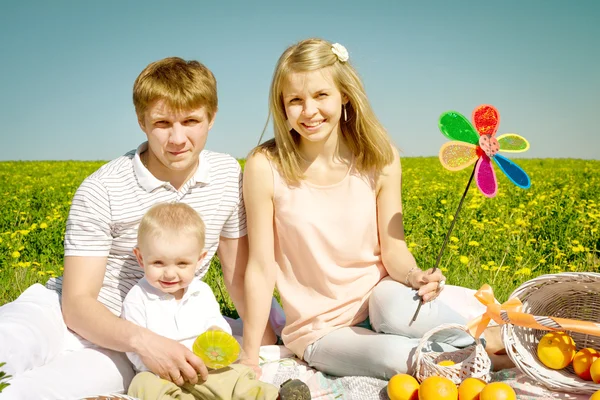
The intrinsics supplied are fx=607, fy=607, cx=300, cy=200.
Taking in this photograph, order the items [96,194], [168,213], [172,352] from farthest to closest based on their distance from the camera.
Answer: [96,194] → [168,213] → [172,352]

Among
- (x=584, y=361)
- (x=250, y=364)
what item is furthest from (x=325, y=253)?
(x=584, y=361)

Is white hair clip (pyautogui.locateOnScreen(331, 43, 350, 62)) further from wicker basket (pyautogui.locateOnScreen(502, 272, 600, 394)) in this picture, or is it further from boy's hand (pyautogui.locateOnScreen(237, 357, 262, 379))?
boy's hand (pyautogui.locateOnScreen(237, 357, 262, 379))

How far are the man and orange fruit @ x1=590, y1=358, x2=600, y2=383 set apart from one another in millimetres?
1567

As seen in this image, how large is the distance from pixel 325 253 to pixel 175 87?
3.43 ft

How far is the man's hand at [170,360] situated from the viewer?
218cm

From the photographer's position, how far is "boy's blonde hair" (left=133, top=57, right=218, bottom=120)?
252cm

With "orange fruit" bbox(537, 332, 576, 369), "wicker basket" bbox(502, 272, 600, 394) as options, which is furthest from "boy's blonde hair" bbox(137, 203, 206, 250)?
"orange fruit" bbox(537, 332, 576, 369)

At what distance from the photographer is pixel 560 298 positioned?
9.35ft

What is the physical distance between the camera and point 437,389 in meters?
2.25

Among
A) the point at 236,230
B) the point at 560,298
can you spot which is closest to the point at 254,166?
the point at 236,230

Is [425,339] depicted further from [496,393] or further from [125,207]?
[125,207]

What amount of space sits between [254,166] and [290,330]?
83 cm

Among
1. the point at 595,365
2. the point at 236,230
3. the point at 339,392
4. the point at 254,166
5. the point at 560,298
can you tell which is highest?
the point at 254,166

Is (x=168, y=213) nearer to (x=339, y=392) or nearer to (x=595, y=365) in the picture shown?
(x=339, y=392)
